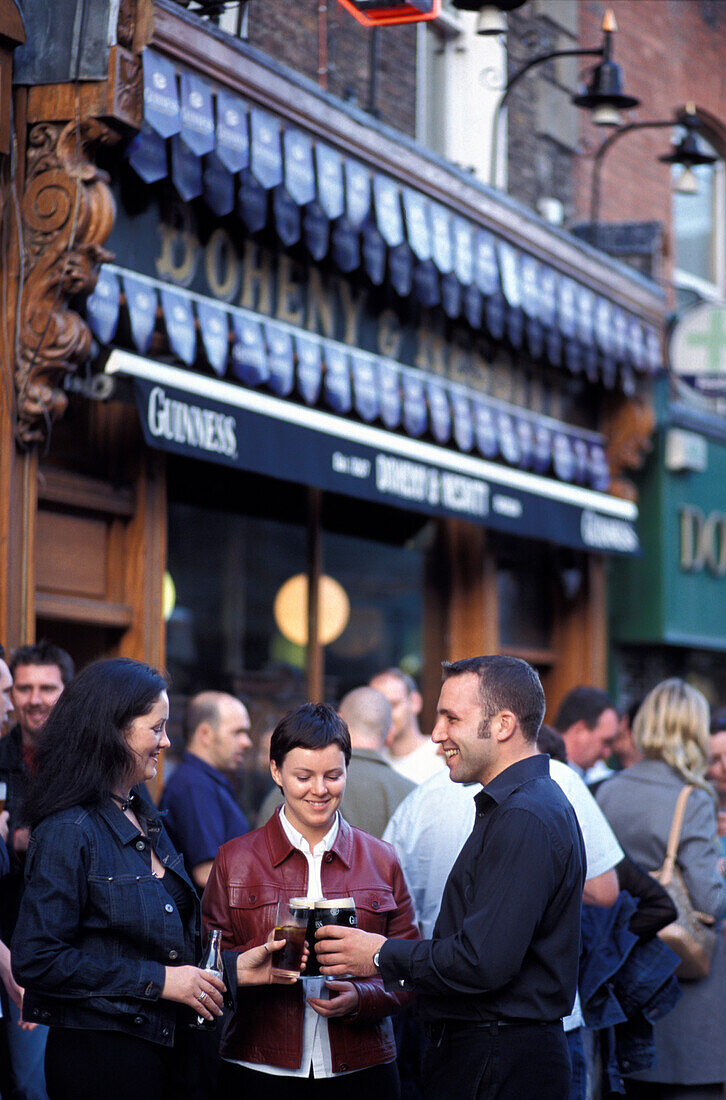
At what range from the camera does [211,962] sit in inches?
149

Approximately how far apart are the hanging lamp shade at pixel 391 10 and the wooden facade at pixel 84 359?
2.47ft

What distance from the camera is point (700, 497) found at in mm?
12320

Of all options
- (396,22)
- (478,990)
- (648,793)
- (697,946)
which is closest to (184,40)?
(396,22)

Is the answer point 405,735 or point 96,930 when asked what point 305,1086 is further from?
point 405,735

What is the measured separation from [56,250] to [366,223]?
249cm

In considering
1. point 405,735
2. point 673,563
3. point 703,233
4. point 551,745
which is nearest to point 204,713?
→ point 405,735

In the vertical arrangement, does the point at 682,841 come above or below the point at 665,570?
below

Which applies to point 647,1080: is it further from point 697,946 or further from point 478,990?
point 478,990

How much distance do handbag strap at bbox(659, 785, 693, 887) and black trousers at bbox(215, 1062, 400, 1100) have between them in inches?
77.1

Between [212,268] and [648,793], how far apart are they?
3521 millimetres

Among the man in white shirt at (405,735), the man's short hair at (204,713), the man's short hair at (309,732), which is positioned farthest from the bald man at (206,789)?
the man's short hair at (309,732)

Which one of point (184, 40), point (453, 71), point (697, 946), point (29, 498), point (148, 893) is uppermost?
point (453, 71)

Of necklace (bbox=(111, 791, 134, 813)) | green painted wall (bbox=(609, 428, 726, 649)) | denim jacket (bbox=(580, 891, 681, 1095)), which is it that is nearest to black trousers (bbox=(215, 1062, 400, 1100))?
necklace (bbox=(111, 791, 134, 813))

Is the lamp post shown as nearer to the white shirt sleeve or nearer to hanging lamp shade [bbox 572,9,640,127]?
hanging lamp shade [bbox 572,9,640,127]
